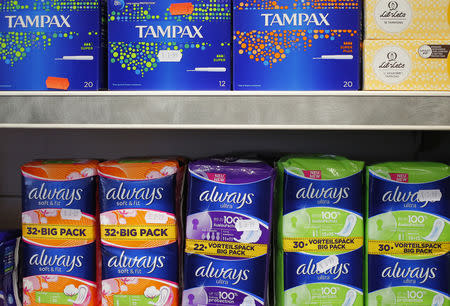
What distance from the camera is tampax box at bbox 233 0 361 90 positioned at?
951 mm

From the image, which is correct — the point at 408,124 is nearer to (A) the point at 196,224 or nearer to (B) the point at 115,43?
(A) the point at 196,224

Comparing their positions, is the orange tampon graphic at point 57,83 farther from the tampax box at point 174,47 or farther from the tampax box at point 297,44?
the tampax box at point 297,44

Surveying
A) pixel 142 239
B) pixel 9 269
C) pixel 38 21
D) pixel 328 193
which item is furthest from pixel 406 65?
pixel 9 269

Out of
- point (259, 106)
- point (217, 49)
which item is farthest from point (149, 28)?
point (259, 106)

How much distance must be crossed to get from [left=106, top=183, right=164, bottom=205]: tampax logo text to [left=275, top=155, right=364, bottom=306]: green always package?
349 millimetres

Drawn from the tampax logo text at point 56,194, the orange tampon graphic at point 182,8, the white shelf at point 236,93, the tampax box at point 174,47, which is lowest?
the tampax logo text at point 56,194

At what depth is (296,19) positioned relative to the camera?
96cm

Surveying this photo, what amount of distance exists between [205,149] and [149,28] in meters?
0.57

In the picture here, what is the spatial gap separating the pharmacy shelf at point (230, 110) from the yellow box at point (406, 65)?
0.23ft

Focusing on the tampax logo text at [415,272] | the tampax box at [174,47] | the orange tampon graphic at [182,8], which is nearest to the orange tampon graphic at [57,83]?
the tampax box at [174,47]

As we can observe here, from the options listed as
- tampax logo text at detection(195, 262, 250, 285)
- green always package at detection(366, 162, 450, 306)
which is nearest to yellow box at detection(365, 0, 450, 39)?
green always package at detection(366, 162, 450, 306)

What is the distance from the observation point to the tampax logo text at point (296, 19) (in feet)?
3.13

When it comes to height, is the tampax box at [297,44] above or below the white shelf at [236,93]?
above

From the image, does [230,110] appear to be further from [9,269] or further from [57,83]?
[9,269]
